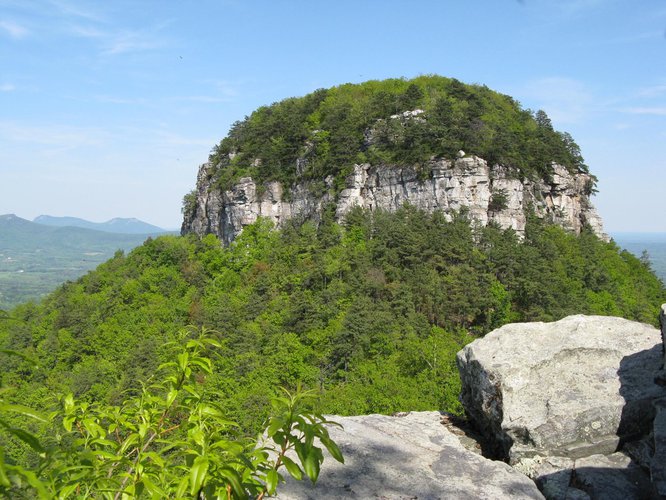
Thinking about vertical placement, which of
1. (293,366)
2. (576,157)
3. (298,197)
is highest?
(576,157)

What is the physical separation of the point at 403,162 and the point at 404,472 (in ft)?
170

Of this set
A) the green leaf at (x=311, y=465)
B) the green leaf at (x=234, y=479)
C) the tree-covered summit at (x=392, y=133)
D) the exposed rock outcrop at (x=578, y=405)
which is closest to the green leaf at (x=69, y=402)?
the green leaf at (x=234, y=479)

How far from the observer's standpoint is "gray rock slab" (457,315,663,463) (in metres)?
5.53

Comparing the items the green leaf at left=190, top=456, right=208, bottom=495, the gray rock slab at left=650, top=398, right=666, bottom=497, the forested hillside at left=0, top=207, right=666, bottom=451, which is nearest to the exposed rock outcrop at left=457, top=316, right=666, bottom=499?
the gray rock slab at left=650, top=398, right=666, bottom=497

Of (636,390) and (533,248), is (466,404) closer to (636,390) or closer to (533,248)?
(636,390)

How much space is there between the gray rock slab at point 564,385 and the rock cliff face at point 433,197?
45.8m

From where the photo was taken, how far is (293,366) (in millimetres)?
36562

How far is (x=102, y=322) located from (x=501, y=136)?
49202 mm

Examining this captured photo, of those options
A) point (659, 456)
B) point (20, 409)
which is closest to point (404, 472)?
point (659, 456)

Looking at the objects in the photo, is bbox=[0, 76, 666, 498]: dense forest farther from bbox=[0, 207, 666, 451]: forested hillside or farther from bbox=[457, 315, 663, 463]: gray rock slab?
bbox=[457, 315, 663, 463]: gray rock slab

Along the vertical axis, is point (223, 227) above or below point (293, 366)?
above

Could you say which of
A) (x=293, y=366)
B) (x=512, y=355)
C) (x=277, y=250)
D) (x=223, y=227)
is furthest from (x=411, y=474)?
(x=223, y=227)

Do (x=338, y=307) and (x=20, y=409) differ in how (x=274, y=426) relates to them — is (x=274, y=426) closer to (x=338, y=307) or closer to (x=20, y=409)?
(x=20, y=409)

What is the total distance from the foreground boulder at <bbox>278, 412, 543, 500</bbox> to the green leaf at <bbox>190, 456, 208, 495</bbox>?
2.36m
